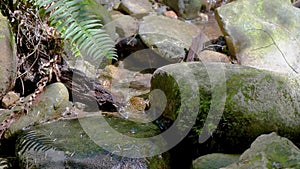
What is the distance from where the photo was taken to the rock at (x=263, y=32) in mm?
3812

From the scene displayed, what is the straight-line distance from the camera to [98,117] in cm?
254

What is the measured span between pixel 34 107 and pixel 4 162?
17.7 inches

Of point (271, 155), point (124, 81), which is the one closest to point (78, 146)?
point (271, 155)

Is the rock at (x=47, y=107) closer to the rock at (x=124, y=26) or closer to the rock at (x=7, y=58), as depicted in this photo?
the rock at (x=7, y=58)

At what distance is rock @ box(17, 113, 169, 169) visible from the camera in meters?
1.99

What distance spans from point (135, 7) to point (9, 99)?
2818mm

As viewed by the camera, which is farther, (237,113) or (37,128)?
(37,128)

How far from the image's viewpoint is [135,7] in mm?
5055

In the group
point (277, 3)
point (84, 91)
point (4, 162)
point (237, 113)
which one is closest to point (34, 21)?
point (84, 91)

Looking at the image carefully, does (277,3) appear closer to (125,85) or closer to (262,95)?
(125,85)

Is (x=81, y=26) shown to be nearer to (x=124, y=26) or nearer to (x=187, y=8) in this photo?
(x=124, y=26)

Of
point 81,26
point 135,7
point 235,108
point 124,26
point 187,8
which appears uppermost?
point 81,26

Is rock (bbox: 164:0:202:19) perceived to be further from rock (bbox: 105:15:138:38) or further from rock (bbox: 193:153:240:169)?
rock (bbox: 193:153:240:169)

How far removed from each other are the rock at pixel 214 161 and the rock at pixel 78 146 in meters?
0.23
